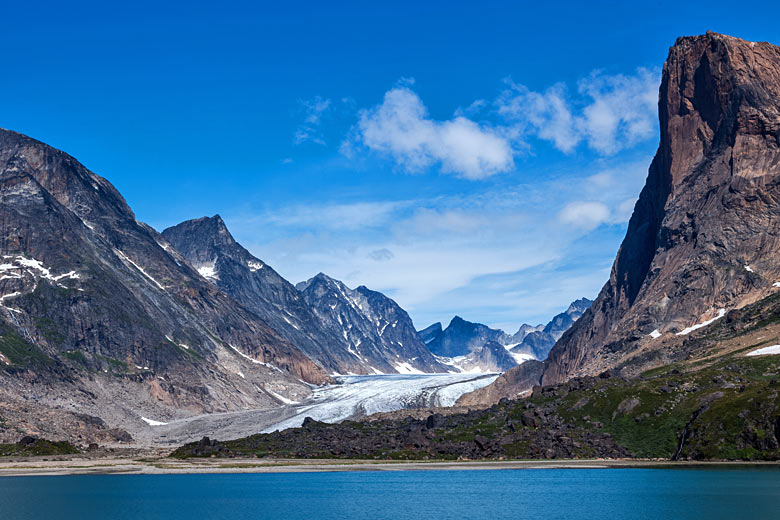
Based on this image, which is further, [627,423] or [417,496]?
[627,423]

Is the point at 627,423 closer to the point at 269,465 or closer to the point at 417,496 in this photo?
the point at 417,496

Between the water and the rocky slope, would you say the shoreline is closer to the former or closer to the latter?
the rocky slope

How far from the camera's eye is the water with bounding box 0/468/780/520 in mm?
78312

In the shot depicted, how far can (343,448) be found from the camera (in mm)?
161375

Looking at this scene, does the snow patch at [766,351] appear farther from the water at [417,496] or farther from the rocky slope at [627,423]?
the water at [417,496]

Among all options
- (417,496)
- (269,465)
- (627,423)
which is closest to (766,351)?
(627,423)

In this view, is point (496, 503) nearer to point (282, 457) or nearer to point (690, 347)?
point (282, 457)

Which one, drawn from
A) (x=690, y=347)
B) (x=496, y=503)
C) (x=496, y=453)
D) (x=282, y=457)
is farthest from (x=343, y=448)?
(x=690, y=347)

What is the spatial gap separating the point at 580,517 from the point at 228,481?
65466 mm

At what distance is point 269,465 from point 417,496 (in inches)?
2262

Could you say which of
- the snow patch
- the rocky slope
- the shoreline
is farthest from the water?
the snow patch

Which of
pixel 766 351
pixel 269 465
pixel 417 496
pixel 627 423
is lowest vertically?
pixel 417 496

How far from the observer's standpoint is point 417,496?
314 feet

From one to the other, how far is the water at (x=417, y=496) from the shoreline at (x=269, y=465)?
764 centimetres
